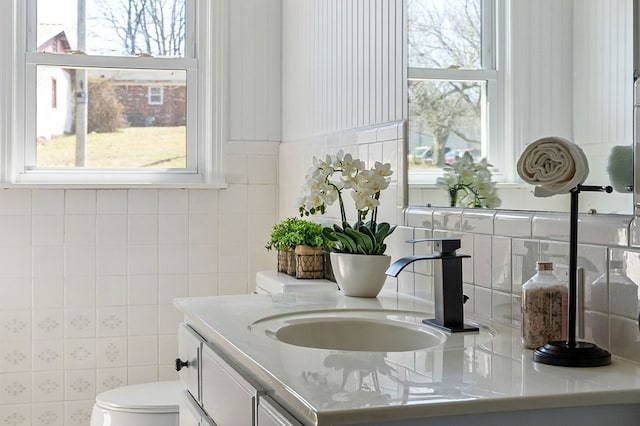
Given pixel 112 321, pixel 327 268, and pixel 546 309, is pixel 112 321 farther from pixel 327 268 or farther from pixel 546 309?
pixel 546 309

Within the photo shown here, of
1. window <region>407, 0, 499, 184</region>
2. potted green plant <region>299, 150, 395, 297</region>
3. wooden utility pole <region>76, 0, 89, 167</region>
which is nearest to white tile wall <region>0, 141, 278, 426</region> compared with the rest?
wooden utility pole <region>76, 0, 89, 167</region>

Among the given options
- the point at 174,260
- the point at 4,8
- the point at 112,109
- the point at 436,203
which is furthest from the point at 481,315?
the point at 4,8

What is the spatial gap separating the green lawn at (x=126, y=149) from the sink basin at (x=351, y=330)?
1.88 meters

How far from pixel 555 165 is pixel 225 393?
760mm

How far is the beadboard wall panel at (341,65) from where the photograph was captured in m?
2.45

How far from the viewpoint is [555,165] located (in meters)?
1.40

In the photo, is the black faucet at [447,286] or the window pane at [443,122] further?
the window pane at [443,122]

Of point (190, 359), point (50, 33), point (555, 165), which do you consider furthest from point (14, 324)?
point (555, 165)

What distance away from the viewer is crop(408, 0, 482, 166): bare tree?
1.96 metres

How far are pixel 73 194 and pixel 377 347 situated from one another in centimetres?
196

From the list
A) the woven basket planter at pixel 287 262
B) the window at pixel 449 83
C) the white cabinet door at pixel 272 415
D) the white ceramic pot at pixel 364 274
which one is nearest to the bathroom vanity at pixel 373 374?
the white cabinet door at pixel 272 415

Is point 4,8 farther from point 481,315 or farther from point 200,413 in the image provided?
point 481,315

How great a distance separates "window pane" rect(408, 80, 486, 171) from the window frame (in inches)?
1.2

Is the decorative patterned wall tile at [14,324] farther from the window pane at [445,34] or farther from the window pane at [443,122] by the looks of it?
the window pane at [445,34]
